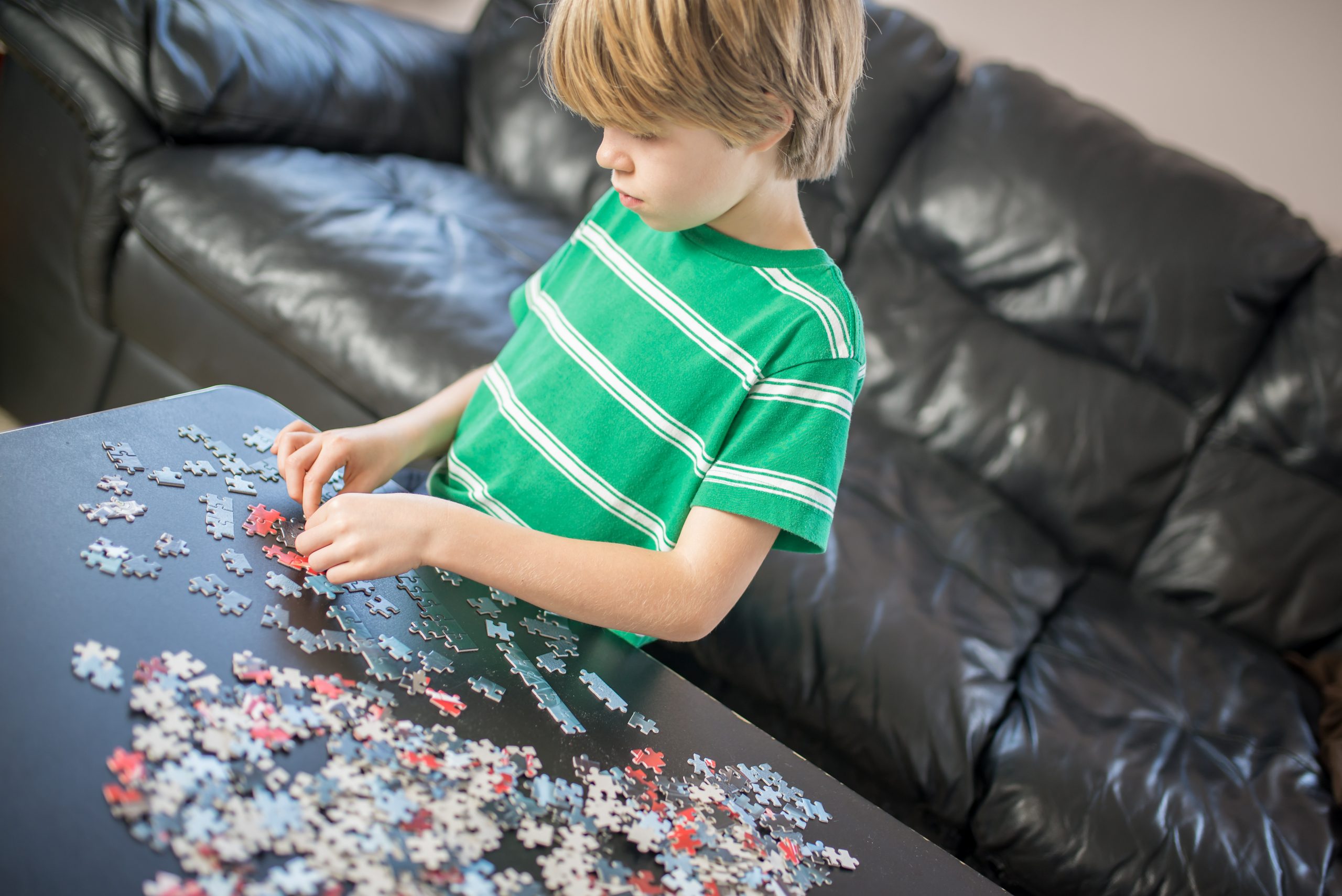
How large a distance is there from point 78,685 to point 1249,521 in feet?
7.33

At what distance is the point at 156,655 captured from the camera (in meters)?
0.68

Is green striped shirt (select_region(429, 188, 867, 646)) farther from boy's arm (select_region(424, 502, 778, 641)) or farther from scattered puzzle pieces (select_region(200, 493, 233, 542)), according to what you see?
scattered puzzle pieces (select_region(200, 493, 233, 542))

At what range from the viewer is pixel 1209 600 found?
2.06m

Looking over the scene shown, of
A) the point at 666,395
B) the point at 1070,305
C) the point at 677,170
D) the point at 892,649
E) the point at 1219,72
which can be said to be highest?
the point at 1219,72

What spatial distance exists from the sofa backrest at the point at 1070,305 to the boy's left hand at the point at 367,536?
1.64m

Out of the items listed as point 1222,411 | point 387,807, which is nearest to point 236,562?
point 387,807

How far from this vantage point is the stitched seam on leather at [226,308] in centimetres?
183

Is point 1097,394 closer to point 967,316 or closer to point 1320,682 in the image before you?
point 967,316

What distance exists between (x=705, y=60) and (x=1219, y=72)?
6.98 feet

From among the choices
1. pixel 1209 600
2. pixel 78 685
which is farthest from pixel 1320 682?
pixel 78 685

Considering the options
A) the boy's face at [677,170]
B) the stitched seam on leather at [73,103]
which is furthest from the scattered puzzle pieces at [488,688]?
the stitched seam on leather at [73,103]

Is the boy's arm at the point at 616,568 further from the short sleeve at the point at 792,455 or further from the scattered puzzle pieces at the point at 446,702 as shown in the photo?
the scattered puzzle pieces at the point at 446,702

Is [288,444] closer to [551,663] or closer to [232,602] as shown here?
[232,602]

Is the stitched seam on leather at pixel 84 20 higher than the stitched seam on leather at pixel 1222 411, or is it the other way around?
the stitched seam on leather at pixel 1222 411
